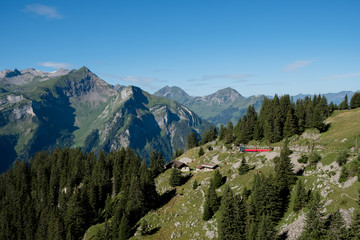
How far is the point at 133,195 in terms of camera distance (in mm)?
73000

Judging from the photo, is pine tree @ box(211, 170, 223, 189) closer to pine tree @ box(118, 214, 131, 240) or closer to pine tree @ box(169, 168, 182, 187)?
pine tree @ box(169, 168, 182, 187)

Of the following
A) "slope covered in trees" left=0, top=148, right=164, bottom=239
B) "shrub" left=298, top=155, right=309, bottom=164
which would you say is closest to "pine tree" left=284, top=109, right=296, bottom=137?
"shrub" left=298, top=155, right=309, bottom=164

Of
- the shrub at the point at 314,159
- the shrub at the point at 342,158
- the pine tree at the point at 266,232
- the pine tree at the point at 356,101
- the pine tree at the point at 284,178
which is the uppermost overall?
the pine tree at the point at 356,101

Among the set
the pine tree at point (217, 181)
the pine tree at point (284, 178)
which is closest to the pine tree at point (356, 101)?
the pine tree at point (284, 178)

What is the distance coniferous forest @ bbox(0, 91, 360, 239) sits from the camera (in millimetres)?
47594

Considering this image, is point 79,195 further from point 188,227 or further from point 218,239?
point 218,239

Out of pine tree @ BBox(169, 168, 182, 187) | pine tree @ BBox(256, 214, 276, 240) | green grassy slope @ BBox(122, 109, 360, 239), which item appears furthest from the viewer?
pine tree @ BBox(169, 168, 182, 187)

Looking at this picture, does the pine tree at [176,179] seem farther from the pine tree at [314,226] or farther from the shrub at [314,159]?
the pine tree at [314,226]

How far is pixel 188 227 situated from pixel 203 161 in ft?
132

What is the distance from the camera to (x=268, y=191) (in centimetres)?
4825

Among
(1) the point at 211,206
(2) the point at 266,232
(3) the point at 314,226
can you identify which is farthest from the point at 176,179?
(3) the point at 314,226

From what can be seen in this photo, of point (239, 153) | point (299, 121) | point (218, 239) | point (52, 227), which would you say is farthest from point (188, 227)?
point (299, 121)

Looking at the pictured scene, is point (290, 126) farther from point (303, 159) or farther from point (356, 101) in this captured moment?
point (356, 101)

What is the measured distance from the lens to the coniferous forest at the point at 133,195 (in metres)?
47.6
